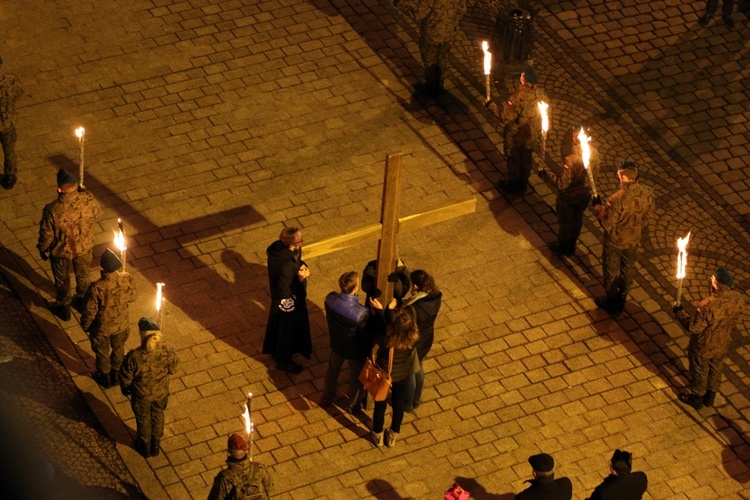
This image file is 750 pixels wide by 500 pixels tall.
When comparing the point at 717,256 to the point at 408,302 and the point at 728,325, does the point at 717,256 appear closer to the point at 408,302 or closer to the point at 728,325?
the point at 728,325

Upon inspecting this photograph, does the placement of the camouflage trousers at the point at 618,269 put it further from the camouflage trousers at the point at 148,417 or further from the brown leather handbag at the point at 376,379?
Result: the camouflage trousers at the point at 148,417

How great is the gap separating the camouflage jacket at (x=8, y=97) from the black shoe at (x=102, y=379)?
344cm

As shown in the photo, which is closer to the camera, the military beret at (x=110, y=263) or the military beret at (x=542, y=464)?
the military beret at (x=542, y=464)

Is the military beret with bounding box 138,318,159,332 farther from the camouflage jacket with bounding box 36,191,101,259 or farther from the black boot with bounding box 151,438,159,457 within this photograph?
the camouflage jacket with bounding box 36,191,101,259

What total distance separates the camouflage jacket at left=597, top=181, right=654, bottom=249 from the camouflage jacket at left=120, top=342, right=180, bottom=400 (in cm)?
512

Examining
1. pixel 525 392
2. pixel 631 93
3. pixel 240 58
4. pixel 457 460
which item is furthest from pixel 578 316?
pixel 240 58

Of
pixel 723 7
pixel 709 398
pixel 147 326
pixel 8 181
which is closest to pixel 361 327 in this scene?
pixel 147 326

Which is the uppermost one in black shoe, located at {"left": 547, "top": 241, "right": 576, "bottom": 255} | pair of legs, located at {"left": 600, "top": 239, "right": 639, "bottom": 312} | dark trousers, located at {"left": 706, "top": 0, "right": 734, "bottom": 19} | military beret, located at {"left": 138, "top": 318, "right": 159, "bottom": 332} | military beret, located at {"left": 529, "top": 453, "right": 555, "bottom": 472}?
military beret, located at {"left": 138, "top": 318, "right": 159, "bottom": 332}

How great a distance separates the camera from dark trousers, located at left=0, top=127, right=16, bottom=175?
61.7 ft

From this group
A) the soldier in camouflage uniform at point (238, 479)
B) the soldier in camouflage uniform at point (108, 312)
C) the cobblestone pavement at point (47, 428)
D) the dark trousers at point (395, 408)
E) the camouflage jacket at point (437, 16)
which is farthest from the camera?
the camouflage jacket at point (437, 16)

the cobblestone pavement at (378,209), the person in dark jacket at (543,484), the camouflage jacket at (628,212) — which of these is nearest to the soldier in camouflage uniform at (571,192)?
the cobblestone pavement at (378,209)

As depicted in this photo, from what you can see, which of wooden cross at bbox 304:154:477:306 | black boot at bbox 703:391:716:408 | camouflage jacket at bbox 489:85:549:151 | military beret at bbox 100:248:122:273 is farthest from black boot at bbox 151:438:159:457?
black boot at bbox 703:391:716:408

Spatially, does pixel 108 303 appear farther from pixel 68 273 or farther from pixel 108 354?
pixel 68 273

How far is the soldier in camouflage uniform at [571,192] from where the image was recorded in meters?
18.2
